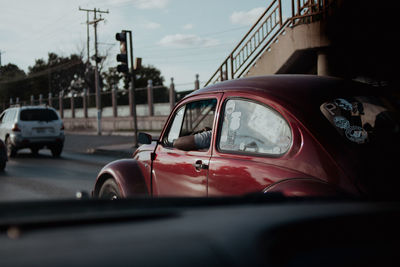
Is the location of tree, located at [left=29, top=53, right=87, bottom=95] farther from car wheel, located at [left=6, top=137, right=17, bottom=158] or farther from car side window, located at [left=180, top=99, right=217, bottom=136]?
car side window, located at [left=180, top=99, right=217, bottom=136]

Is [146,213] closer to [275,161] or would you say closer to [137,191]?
[275,161]

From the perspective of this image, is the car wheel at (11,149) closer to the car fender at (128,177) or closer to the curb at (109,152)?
the curb at (109,152)

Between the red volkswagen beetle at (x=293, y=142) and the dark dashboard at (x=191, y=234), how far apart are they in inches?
67.7

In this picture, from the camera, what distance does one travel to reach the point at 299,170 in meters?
3.12

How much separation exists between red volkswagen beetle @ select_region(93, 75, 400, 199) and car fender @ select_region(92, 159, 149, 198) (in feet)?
1.22

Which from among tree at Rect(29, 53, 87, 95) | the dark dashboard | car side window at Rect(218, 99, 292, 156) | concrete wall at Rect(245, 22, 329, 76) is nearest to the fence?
concrete wall at Rect(245, 22, 329, 76)

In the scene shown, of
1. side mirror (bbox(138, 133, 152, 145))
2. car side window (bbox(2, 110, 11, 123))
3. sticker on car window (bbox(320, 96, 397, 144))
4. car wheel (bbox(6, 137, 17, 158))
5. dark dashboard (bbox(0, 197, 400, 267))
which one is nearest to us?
dark dashboard (bbox(0, 197, 400, 267))

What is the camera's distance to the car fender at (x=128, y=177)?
458 cm

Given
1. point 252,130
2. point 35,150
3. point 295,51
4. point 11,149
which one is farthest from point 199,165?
point 35,150

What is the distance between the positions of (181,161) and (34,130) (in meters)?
14.0

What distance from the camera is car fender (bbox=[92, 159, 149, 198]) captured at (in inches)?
180

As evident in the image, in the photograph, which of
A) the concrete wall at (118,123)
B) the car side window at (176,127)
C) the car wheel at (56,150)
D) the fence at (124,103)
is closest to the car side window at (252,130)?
the car side window at (176,127)

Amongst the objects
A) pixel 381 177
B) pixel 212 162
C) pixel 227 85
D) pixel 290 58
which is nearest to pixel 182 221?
pixel 381 177

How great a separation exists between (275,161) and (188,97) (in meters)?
1.50
